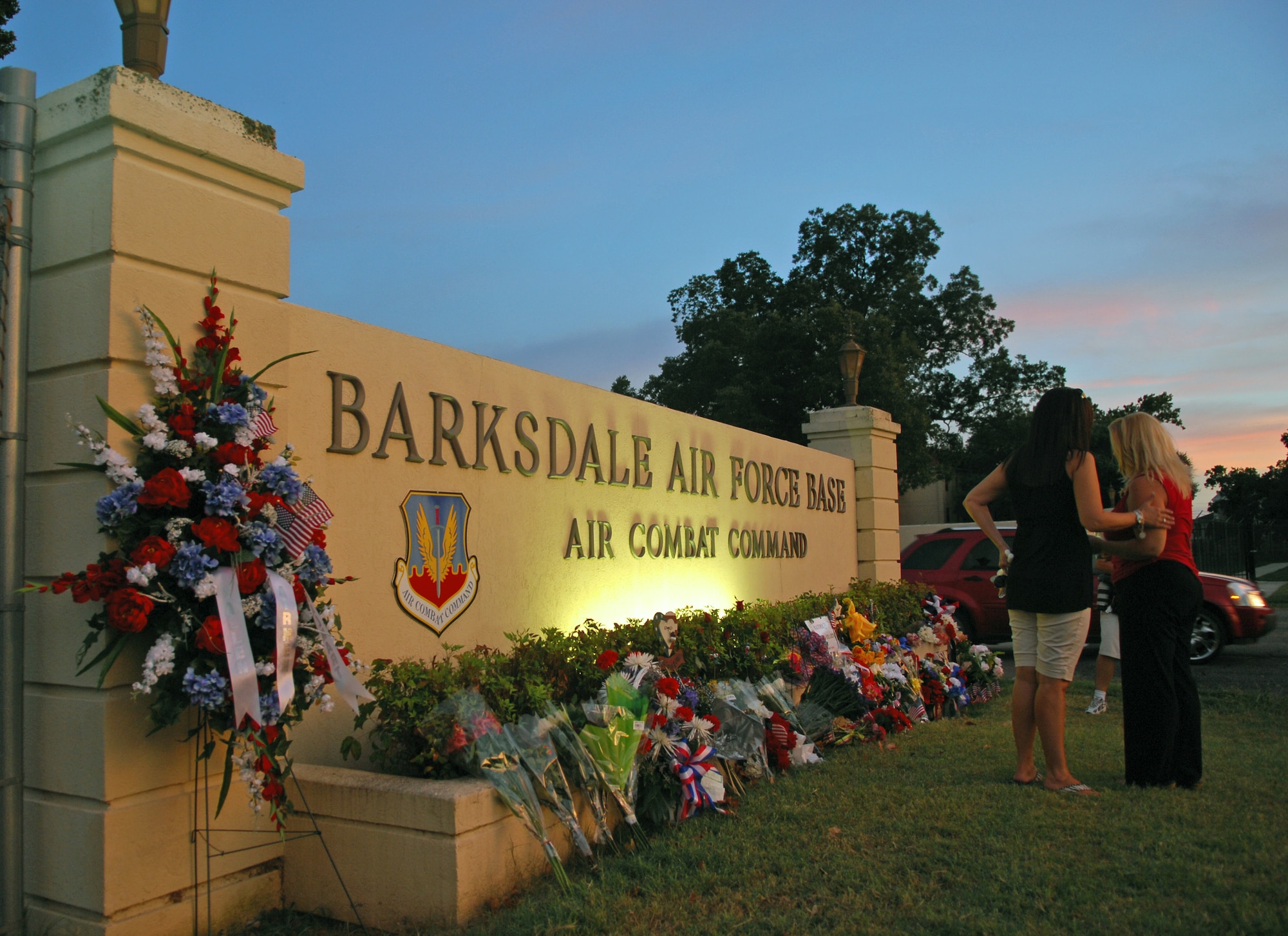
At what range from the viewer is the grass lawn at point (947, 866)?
9.43 ft

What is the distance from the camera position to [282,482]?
3.07 m

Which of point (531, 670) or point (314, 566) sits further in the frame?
point (531, 670)

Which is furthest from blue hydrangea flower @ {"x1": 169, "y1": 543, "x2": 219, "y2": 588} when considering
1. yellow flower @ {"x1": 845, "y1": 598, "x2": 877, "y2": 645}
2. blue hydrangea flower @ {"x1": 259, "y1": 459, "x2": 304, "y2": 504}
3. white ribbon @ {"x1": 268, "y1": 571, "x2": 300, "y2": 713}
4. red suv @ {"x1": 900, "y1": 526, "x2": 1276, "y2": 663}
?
red suv @ {"x1": 900, "y1": 526, "x2": 1276, "y2": 663}

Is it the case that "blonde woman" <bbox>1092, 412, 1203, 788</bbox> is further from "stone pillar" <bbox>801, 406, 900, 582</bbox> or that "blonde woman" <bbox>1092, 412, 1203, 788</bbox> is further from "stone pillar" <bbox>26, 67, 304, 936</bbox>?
"stone pillar" <bbox>801, 406, 900, 582</bbox>

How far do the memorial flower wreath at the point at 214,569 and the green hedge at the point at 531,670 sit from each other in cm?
38

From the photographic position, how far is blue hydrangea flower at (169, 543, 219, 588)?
9.11ft

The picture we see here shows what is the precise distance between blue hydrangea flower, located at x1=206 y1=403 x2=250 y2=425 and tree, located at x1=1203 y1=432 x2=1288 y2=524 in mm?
38852

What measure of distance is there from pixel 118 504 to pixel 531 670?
5.90 feet

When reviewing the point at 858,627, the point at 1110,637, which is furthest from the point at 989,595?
the point at 858,627

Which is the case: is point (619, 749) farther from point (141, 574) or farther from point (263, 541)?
point (141, 574)

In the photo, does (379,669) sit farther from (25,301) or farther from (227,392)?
(25,301)

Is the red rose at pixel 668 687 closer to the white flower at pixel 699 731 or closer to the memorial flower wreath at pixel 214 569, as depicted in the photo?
the white flower at pixel 699 731

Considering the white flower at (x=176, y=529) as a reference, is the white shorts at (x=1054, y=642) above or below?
below

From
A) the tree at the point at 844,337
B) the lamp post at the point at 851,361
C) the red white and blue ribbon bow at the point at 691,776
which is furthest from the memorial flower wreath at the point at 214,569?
the tree at the point at 844,337
